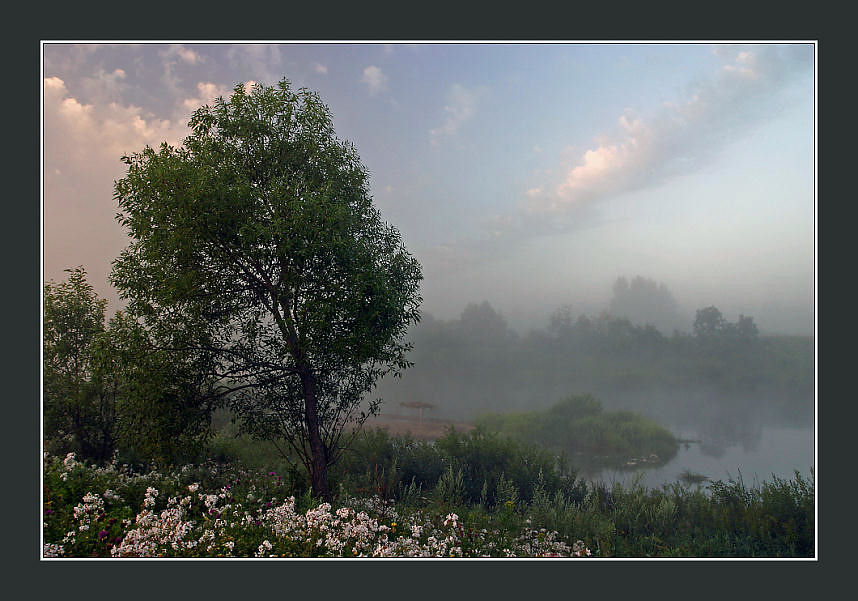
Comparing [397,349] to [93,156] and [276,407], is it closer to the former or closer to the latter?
[276,407]

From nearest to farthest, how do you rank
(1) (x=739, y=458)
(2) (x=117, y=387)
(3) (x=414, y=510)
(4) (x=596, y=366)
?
1. (3) (x=414, y=510)
2. (1) (x=739, y=458)
3. (2) (x=117, y=387)
4. (4) (x=596, y=366)

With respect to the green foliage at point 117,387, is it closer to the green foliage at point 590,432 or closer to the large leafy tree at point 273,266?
the large leafy tree at point 273,266

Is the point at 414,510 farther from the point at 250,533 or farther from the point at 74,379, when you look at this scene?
the point at 74,379

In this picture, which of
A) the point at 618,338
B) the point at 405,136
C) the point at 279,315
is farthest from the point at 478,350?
the point at 405,136

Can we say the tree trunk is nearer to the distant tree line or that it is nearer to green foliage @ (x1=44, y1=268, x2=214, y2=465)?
the distant tree line

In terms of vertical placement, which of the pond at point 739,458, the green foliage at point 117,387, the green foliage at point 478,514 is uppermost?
the green foliage at point 117,387

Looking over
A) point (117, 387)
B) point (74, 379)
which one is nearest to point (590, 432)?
point (117, 387)

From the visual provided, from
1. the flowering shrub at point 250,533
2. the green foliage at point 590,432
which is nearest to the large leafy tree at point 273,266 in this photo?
the flowering shrub at point 250,533
